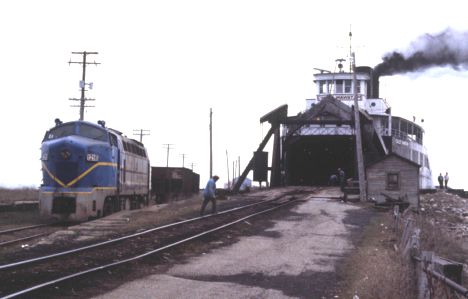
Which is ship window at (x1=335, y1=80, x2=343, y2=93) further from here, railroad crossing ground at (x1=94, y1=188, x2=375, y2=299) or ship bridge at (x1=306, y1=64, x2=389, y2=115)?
railroad crossing ground at (x1=94, y1=188, x2=375, y2=299)

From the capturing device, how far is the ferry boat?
42.3m

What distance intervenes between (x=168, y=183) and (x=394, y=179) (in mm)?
15215

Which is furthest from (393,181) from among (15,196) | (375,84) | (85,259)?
(85,259)

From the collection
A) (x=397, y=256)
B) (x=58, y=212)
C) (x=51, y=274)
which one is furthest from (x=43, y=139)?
A: (x=397, y=256)

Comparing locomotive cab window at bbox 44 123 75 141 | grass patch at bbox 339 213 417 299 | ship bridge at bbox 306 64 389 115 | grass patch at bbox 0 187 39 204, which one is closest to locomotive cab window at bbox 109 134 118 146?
locomotive cab window at bbox 44 123 75 141

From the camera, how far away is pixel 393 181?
34.8 m

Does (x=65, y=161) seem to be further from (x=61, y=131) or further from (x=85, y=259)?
(x=85, y=259)

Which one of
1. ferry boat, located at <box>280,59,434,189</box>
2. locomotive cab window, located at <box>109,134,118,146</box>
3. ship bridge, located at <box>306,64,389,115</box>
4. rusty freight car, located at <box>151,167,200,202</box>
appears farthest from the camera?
ship bridge, located at <box>306,64,389,115</box>

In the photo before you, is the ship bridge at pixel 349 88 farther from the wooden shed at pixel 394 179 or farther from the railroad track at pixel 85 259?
the railroad track at pixel 85 259

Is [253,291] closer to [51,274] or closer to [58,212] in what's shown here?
[51,274]

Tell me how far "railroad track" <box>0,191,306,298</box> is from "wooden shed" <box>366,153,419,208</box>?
1906cm

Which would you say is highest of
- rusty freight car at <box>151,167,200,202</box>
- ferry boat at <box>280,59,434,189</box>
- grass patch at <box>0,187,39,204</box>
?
ferry boat at <box>280,59,434,189</box>

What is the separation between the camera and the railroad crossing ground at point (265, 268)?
30.5ft

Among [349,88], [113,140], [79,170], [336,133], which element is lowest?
[79,170]
